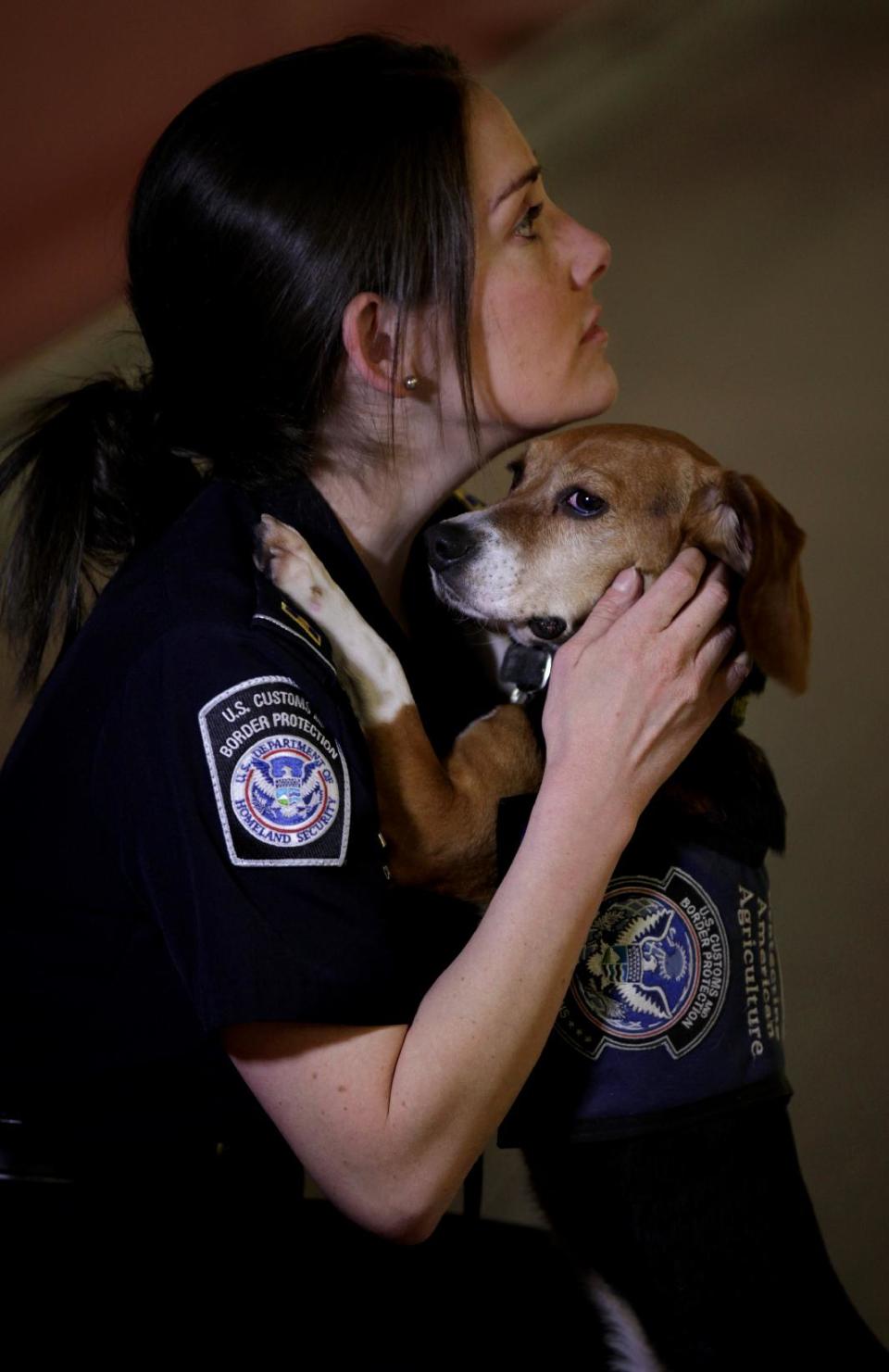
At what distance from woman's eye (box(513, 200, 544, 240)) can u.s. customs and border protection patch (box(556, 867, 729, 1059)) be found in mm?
720

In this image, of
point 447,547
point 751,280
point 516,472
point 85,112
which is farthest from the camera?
point 751,280

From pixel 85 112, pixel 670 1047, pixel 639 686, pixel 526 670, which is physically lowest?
pixel 670 1047

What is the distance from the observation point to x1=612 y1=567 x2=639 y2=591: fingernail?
1416 mm

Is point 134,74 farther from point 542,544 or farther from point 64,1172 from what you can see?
point 64,1172

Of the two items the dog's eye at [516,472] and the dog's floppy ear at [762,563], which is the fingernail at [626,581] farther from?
the dog's eye at [516,472]

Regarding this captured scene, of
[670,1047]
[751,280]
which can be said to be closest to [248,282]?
[670,1047]

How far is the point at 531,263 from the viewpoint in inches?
54.5

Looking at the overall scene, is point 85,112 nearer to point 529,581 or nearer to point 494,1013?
point 529,581

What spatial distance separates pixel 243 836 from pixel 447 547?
0.59 metres

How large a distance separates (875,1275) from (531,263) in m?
2.04

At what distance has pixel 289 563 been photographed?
1.26 m

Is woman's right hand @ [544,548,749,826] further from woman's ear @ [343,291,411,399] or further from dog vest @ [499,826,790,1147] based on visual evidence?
woman's ear @ [343,291,411,399]

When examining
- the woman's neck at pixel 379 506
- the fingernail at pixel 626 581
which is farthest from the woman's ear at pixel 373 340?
the fingernail at pixel 626 581

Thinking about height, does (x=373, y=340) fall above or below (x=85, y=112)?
below
